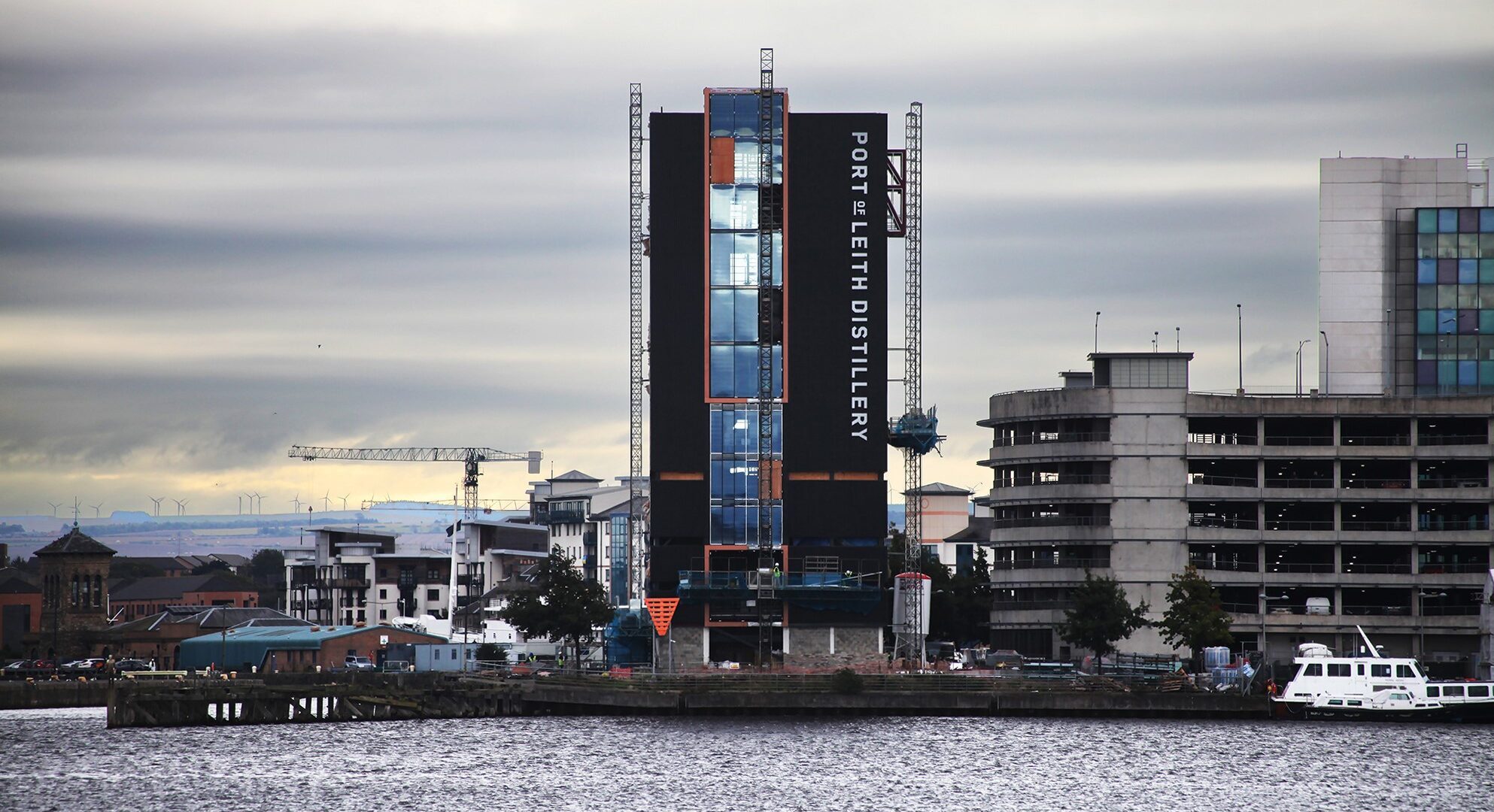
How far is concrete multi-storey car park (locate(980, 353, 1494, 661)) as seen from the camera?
15938 centimetres

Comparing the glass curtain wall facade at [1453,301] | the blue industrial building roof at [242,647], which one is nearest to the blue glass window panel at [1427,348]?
the glass curtain wall facade at [1453,301]

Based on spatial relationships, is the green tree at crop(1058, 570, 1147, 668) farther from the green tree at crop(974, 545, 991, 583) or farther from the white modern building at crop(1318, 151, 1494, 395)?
the white modern building at crop(1318, 151, 1494, 395)

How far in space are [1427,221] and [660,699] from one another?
8526 cm

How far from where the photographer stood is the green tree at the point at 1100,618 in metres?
144

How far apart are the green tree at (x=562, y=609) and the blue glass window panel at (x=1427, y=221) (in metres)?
75.1

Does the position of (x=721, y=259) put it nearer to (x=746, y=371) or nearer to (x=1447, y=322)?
(x=746, y=371)

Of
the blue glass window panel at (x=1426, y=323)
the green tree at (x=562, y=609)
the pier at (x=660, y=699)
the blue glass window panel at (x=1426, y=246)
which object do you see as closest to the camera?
the pier at (x=660, y=699)

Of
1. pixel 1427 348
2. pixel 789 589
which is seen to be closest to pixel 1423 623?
pixel 1427 348

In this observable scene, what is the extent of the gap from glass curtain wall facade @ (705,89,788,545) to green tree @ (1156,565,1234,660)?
28.0 m

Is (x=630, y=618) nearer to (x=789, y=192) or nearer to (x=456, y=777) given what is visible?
(x=789, y=192)

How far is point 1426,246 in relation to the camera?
6939 inches

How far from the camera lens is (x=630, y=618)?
156 m

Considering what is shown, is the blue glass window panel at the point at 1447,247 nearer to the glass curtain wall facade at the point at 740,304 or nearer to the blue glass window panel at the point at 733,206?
the glass curtain wall facade at the point at 740,304

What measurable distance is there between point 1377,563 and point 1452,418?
12.8 meters
